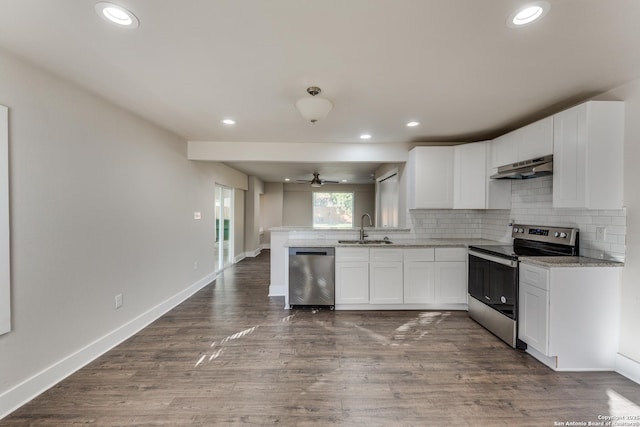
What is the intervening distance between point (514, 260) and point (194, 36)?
3.27 metres

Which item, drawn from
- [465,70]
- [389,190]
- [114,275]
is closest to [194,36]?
[465,70]

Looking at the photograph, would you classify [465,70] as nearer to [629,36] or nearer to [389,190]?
[629,36]

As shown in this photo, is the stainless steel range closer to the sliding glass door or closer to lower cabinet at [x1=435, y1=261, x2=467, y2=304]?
lower cabinet at [x1=435, y1=261, x2=467, y2=304]

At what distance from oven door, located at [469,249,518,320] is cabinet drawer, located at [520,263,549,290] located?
63mm

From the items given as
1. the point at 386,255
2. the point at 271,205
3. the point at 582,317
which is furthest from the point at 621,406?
the point at 271,205

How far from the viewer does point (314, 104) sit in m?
2.30

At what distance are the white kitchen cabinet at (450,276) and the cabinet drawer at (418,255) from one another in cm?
11

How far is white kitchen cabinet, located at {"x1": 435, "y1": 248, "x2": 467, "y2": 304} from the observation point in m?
3.60

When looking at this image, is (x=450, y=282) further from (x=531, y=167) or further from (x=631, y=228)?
(x=631, y=228)

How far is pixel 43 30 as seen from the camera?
61.0 inches

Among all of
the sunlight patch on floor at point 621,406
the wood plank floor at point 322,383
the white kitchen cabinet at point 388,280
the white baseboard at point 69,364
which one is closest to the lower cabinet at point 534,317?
the wood plank floor at point 322,383

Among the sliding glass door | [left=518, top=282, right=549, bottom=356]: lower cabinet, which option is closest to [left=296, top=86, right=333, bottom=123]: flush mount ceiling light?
[left=518, top=282, right=549, bottom=356]: lower cabinet

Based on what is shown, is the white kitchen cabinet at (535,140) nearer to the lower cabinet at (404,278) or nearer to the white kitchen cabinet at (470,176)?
the white kitchen cabinet at (470,176)

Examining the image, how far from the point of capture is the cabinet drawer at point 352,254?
3.66 meters
